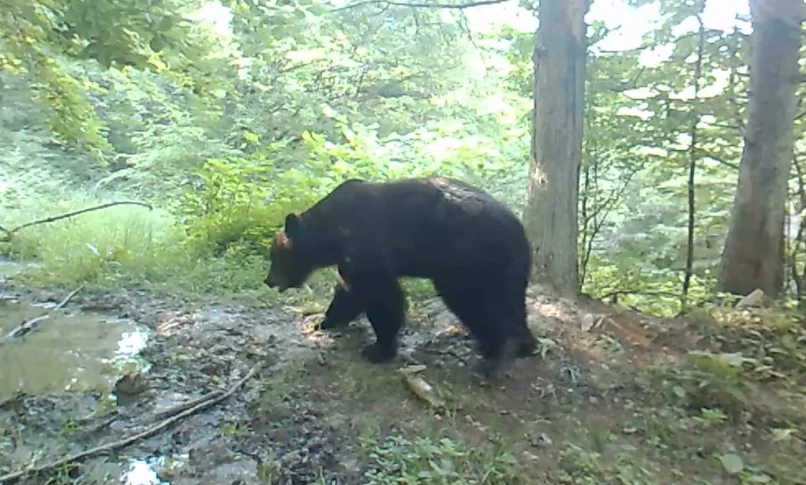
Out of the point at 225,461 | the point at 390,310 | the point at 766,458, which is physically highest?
the point at 390,310

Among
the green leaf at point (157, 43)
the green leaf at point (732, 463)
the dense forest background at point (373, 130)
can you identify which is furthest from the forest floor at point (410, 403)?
the green leaf at point (157, 43)

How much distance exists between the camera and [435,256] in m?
4.43

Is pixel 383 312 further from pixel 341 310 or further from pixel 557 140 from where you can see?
pixel 557 140

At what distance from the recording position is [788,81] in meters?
5.49

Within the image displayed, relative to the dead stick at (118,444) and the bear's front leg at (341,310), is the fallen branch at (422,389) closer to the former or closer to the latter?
the bear's front leg at (341,310)

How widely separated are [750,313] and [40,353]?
4.92 metres

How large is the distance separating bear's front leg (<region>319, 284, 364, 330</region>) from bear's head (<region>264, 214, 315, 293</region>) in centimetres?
40

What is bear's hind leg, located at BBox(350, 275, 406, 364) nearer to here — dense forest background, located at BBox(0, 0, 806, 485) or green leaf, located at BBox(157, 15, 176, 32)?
dense forest background, located at BBox(0, 0, 806, 485)

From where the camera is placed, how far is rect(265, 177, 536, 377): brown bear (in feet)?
14.0

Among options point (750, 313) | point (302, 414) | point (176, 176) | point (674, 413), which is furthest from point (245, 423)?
point (176, 176)

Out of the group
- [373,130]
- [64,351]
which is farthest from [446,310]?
[373,130]

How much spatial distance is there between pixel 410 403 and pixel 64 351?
2307mm

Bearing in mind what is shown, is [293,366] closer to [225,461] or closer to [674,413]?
[225,461]

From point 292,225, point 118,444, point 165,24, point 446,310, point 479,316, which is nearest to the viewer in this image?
point 118,444
